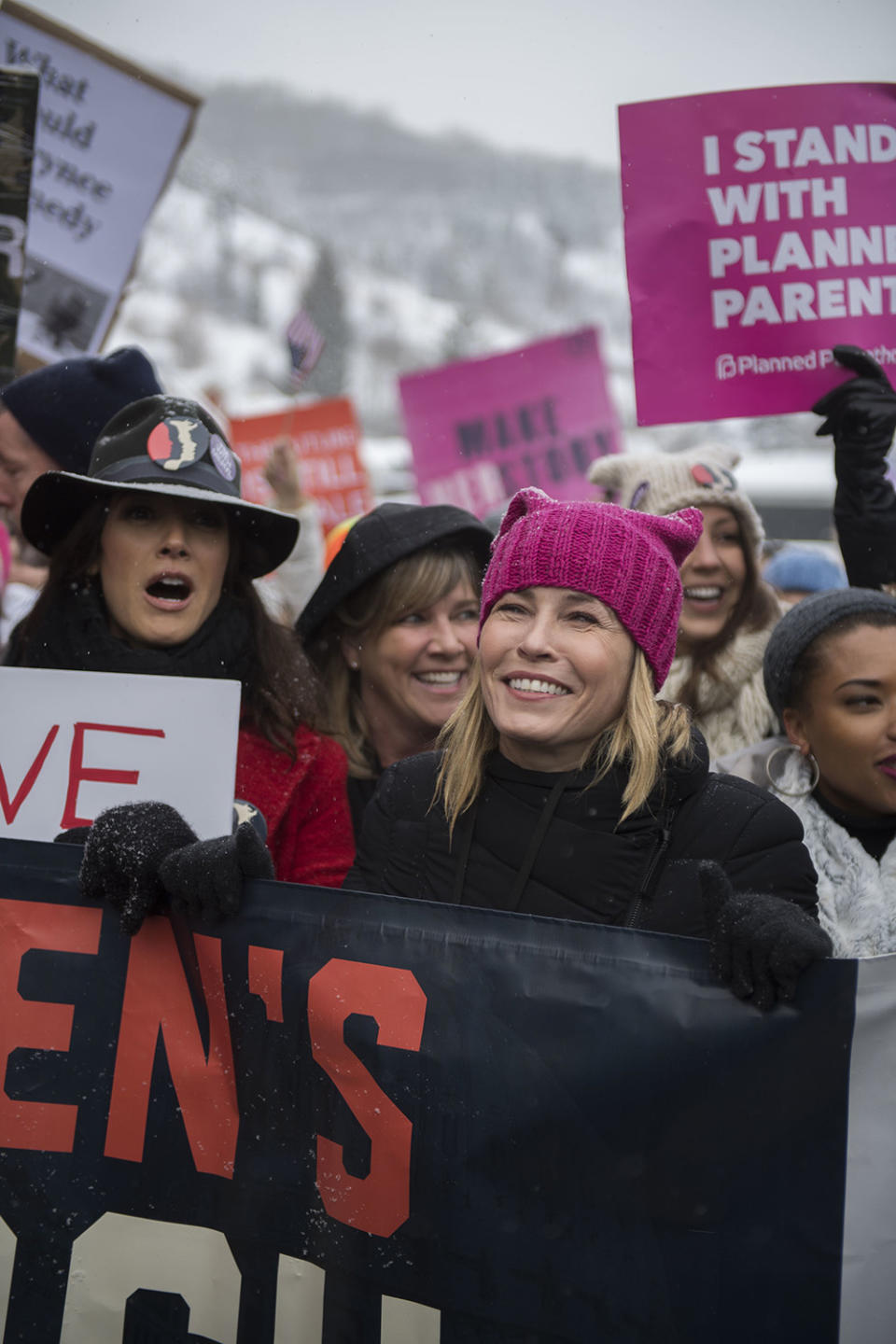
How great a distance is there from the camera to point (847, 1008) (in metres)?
1.60

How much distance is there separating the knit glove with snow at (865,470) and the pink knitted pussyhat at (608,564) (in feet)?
2.92

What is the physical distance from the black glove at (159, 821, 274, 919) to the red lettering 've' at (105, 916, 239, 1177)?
7 cm

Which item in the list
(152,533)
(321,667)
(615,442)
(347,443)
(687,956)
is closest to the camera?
(687,956)

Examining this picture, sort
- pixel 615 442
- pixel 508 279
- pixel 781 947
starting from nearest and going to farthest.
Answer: pixel 781 947, pixel 615 442, pixel 508 279

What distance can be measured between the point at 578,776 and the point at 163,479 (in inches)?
43.1

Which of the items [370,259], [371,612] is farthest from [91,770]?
[370,259]

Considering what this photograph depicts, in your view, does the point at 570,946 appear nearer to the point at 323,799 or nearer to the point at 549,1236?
the point at 549,1236

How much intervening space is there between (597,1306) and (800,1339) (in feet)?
0.81

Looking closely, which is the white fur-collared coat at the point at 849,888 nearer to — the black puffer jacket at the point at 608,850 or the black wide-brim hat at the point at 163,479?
the black puffer jacket at the point at 608,850

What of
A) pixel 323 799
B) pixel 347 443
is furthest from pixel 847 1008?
pixel 347 443

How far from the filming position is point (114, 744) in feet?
7.21

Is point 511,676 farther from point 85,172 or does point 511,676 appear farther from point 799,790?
point 85,172

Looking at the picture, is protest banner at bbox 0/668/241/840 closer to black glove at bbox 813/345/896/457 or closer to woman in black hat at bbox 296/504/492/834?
woman in black hat at bbox 296/504/492/834

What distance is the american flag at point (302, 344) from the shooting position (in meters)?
4.72
